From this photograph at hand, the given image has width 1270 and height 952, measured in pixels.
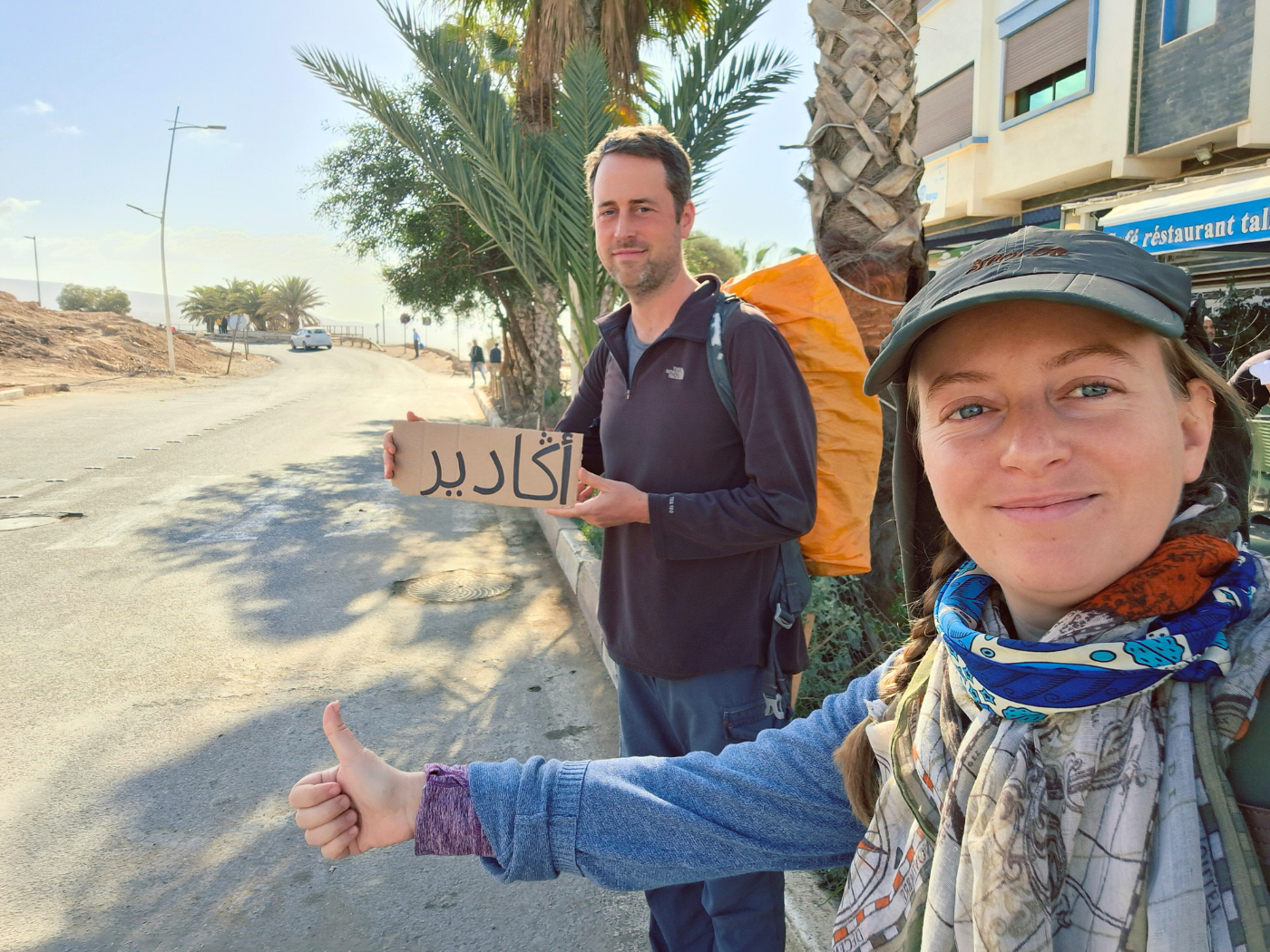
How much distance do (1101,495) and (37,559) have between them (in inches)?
313

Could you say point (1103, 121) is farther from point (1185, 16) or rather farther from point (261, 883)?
point (261, 883)

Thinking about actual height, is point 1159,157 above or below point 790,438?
above

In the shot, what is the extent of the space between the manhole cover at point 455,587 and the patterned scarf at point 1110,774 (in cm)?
555

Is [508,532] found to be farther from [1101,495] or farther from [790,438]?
[1101,495]

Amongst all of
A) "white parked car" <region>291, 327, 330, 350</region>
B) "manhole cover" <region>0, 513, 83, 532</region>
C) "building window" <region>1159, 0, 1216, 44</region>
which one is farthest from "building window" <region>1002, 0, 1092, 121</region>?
"white parked car" <region>291, 327, 330, 350</region>

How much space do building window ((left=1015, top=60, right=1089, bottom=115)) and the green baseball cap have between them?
1696cm

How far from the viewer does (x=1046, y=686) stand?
87cm

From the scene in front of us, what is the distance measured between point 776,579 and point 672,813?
45.4 inches

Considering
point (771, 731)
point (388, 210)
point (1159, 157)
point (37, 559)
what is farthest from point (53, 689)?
point (1159, 157)

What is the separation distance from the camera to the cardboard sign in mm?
2318

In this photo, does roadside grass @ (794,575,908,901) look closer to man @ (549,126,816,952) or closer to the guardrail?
man @ (549,126,816,952)

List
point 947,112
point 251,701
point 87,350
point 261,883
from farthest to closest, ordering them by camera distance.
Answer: point 87,350
point 947,112
point 251,701
point 261,883

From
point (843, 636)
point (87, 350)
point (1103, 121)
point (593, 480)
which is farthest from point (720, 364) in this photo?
point (87, 350)

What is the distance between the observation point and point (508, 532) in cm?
859
